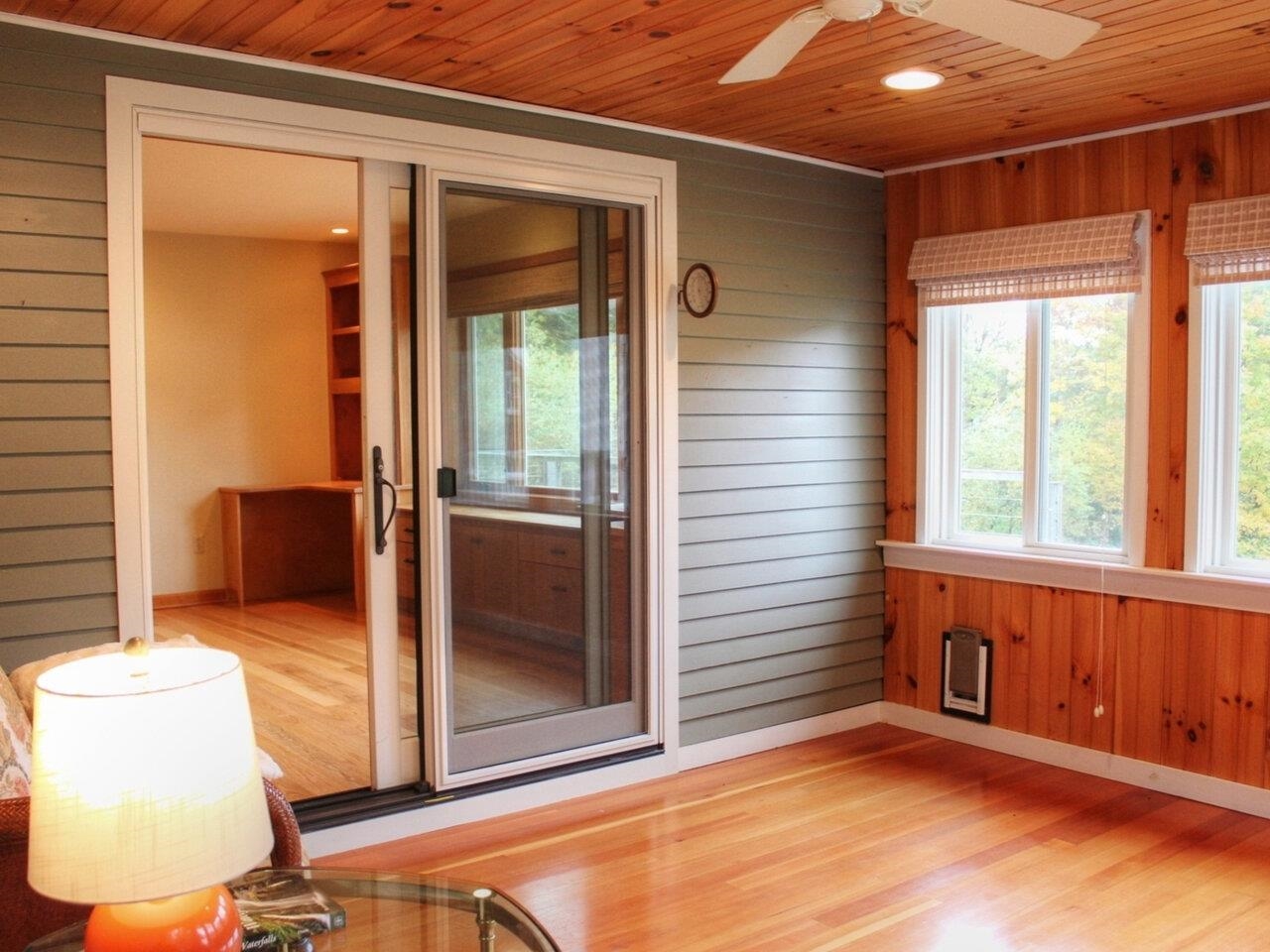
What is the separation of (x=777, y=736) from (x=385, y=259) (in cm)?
250

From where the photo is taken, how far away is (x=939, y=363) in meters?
4.86

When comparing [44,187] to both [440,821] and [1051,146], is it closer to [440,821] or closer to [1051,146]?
[440,821]

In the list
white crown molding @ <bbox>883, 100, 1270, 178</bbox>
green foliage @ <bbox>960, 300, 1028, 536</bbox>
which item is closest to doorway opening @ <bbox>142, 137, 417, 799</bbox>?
white crown molding @ <bbox>883, 100, 1270, 178</bbox>

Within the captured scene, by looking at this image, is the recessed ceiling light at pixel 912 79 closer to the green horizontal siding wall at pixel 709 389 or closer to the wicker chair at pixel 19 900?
the green horizontal siding wall at pixel 709 389

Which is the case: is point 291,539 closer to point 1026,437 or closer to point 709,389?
point 709,389

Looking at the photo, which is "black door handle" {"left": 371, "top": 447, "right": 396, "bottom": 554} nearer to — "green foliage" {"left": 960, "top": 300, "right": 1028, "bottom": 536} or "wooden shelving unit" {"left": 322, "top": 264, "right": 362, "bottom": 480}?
"green foliage" {"left": 960, "top": 300, "right": 1028, "bottom": 536}

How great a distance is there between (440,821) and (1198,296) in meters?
3.17

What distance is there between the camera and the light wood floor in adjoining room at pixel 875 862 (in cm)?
308

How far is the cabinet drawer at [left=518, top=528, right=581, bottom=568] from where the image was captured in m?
4.03

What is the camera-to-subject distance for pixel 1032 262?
14.4 ft

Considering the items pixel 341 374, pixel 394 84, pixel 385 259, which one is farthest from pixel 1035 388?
pixel 341 374

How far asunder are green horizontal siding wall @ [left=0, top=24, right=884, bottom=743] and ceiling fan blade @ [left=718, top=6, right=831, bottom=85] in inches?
51.3

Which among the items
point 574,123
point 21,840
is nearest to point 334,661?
point 574,123

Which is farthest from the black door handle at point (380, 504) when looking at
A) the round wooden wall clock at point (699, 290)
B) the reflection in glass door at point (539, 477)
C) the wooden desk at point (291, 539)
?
the wooden desk at point (291, 539)
